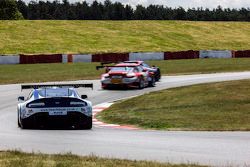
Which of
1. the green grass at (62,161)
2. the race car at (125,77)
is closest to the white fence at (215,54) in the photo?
the race car at (125,77)

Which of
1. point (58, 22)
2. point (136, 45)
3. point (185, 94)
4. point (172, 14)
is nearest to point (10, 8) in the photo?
point (58, 22)

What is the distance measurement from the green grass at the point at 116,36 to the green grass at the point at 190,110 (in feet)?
131

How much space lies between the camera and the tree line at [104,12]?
166750 mm

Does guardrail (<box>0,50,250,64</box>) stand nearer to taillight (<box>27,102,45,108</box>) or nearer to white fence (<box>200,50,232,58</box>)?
white fence (<box>200,50,232,58</box>)

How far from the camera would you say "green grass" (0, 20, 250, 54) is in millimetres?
64869

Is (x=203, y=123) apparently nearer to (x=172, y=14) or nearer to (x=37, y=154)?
(x=37, y=154)

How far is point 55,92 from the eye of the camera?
15.4 m

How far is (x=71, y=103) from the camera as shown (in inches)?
583

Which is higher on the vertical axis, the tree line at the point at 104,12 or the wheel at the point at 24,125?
the tree line at the point at 104,12

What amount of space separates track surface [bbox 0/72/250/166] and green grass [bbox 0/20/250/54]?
47.1m

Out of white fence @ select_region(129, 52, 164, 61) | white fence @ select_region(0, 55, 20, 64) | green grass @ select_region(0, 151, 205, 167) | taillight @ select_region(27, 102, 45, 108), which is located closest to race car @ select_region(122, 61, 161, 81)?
taillight @ select_region(27, 102, 45, 108)

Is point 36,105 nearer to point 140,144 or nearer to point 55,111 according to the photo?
point 55,111

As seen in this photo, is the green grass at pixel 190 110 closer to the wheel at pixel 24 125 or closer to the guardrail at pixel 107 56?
the wheel at pixel 24 125

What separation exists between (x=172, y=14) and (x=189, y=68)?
131 metres
